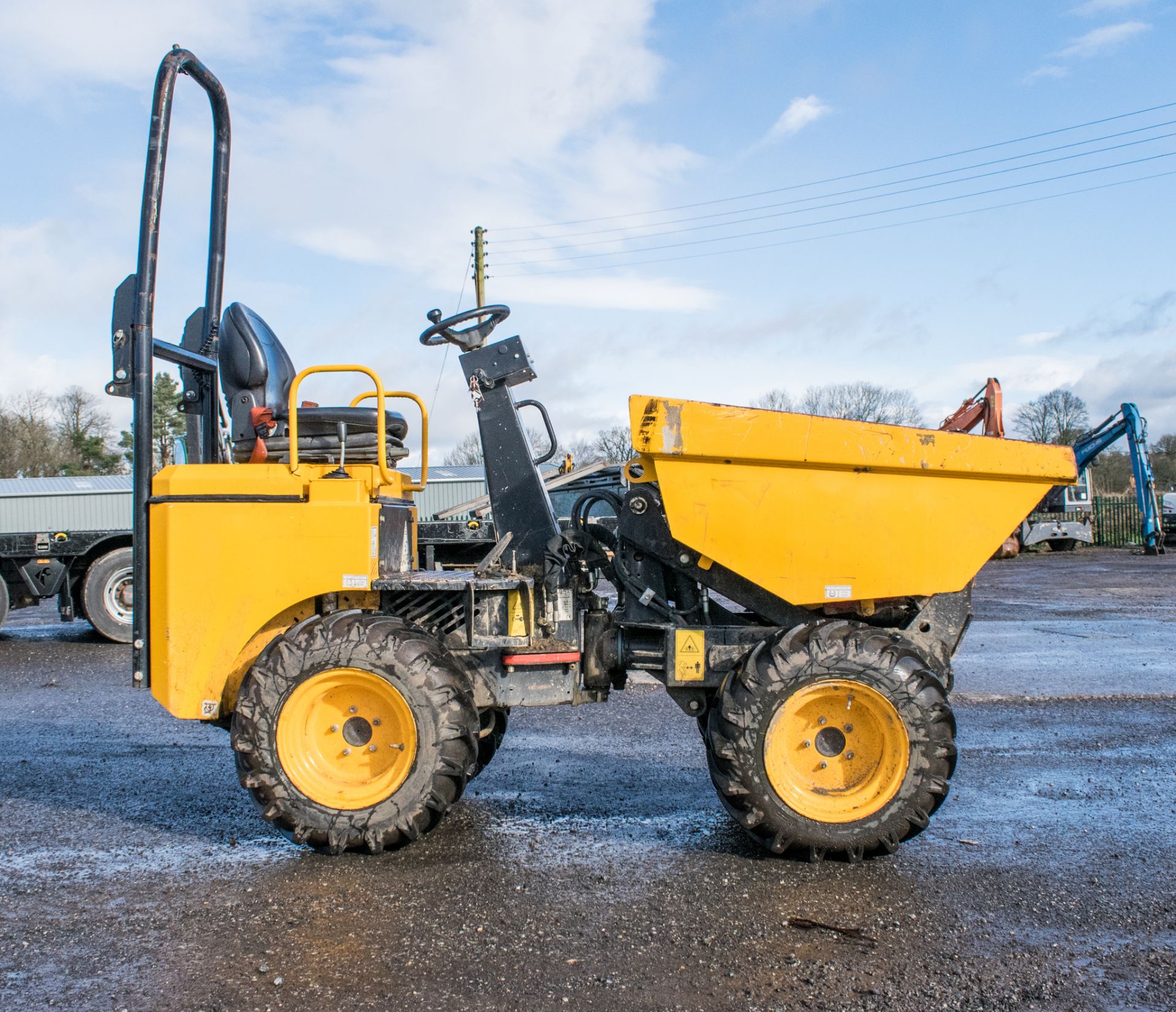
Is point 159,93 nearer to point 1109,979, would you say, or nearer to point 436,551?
point 436,551

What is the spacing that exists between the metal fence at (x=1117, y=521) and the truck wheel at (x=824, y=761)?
33.6 m

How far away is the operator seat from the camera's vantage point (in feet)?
16.2

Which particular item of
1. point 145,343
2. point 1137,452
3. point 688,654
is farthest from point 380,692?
point 1137,452

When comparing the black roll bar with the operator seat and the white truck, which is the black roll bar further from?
the white truck

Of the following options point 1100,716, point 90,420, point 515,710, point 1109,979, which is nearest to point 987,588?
point 1100,716

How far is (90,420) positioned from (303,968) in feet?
187

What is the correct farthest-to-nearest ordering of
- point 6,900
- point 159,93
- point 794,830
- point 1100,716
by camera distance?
point 1100,716
point 159,93
point 794,830
point 6,900

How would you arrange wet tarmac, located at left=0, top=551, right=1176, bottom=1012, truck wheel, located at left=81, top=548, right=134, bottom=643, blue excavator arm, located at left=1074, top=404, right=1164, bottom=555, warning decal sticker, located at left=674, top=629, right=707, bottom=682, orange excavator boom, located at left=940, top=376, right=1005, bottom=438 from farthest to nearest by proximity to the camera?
blue excavator arm, located at left=1074, top=404, right=1164, bottom=555 < orange excavator boom, located at left=940, top=376, right=1005, bottom=438 < truck wheel, located at left=81, top=548, right=134, bottom=643 < warning decal sticker, located at left=674, top=629, right=707, bottom=682 < wet tarmac, located at left=0, top=551, right=1176, bottom=1012

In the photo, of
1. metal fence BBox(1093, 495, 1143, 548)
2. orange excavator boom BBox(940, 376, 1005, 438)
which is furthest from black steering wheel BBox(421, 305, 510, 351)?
metal fence BBox(1093, 495, 1143, 548)

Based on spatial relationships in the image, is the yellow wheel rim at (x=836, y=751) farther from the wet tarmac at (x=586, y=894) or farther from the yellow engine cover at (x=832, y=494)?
the yellow engine cover at (x=832, y=494)

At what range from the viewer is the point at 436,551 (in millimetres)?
5703

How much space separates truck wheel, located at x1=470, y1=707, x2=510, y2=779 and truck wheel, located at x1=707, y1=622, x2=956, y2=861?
3.85 feet

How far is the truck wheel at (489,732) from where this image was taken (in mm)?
4855

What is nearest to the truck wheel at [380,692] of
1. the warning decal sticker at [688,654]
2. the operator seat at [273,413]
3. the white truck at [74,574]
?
the warning decal sticker at [688,654]
